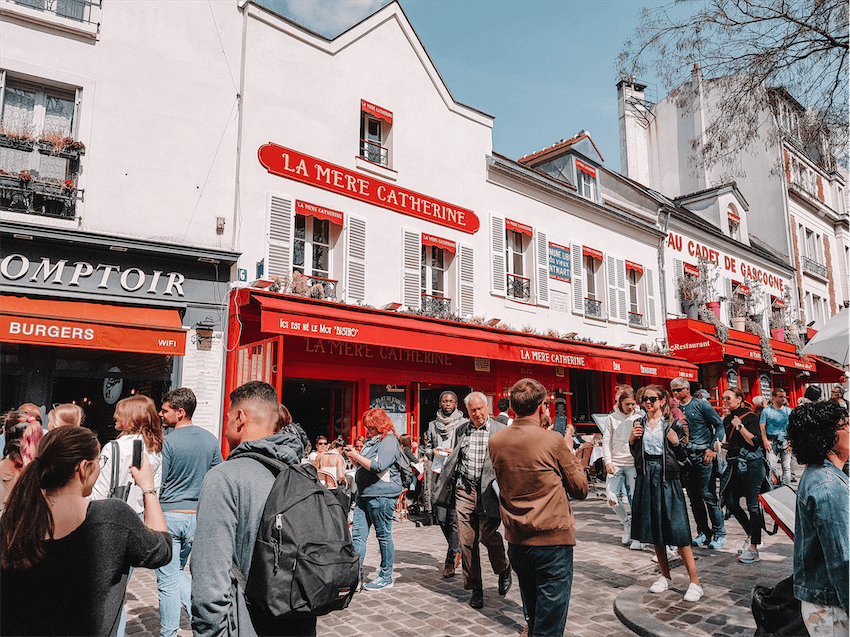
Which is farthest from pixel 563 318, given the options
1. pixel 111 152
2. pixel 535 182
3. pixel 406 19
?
pixel 111 152

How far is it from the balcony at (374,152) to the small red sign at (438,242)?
1.69 meters

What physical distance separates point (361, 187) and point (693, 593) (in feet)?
29.8

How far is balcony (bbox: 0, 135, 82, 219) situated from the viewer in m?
8.49

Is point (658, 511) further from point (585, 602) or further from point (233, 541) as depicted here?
point (233, 541)

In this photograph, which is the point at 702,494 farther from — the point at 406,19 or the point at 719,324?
the point at 719,324

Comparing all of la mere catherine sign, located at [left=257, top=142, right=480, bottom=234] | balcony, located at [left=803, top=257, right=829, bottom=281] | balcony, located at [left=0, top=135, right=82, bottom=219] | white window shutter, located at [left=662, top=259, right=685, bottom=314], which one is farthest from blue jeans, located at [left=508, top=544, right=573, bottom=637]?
balcony, located at [left=803, top=257, right=829, bottom=281]

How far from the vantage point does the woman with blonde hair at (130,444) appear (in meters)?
3.47

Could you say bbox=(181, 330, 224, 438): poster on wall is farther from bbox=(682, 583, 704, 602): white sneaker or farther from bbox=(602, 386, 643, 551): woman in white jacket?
bbox=(682, 583, 704, 602): white sneaker

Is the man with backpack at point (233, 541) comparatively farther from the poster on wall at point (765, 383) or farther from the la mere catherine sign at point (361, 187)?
the poster on wall at point (765, 383)

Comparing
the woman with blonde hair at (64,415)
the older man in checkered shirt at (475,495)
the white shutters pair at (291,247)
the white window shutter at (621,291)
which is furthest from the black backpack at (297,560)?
the white window shutter at (621,291)

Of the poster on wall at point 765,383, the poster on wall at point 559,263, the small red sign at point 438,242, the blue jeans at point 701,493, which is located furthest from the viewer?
the poster on wall at point 765,383

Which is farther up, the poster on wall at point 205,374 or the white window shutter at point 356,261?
the white window shutter at point 356,261

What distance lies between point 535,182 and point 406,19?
4720 mm

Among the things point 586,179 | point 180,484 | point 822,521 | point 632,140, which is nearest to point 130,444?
point 180,484
